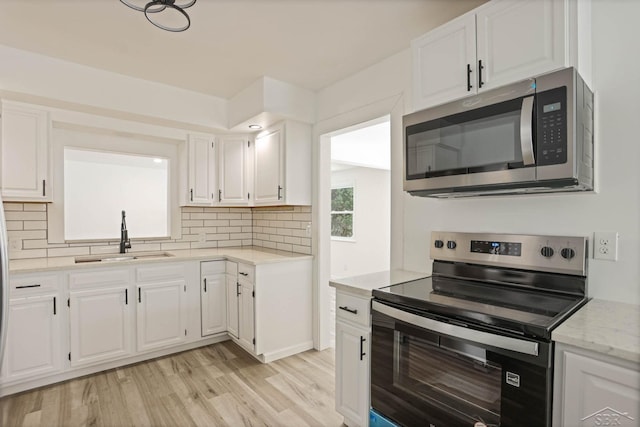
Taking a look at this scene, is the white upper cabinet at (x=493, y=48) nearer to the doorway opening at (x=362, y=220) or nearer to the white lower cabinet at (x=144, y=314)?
the white lower cabinet at (x=144, y=314)

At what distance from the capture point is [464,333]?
133cm

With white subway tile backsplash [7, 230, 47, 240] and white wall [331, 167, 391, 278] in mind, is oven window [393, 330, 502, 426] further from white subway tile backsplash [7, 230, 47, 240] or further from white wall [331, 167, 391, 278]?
white wall [331, 167, 391, 278]

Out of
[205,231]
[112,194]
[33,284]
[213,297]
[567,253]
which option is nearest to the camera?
[567,253]

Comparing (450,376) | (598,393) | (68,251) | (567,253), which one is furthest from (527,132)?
(68,251)

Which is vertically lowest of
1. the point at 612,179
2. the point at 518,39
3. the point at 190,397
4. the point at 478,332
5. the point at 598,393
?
the point at 190,397

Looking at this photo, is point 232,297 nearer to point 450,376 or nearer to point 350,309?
point 350,309

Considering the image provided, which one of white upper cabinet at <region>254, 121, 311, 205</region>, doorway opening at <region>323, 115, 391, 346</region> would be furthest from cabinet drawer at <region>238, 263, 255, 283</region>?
doorway opening at <region>323, 115, 391, 346</region>

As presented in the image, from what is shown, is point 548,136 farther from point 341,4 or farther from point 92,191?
point 92,191

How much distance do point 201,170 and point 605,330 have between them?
3.44m

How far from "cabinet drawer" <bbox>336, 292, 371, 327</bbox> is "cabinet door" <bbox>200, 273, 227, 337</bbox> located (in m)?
1.70

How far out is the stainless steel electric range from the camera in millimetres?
1183

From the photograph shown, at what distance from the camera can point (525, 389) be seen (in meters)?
1.17

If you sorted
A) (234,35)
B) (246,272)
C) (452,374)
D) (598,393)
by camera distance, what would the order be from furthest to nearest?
(246,272)
(234,35)
(452,374)
(598,393)

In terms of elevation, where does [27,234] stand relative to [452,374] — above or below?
above
